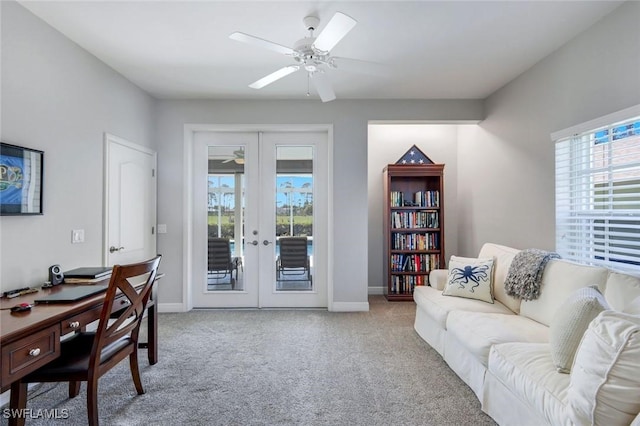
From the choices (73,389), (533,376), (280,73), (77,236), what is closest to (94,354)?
(73,389)

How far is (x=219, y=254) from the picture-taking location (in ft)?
13.2

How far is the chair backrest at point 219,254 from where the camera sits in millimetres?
4008

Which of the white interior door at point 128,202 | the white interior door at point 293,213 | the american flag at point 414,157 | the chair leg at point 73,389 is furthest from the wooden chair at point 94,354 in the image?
the american flag at point 414,157

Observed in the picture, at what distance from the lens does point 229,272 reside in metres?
4.04

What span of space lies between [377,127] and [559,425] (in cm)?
404

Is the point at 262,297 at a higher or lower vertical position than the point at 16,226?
lower

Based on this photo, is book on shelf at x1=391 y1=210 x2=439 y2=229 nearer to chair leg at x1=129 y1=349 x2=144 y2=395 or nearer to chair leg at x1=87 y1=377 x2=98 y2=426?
chair leg at x1=129 y1=349 x2=144 y2=395

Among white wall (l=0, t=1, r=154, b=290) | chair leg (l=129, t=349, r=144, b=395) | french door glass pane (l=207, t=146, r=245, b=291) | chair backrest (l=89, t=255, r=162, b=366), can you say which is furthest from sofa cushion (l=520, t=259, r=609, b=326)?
white wall (l=0, t=1, r=154, b=290)

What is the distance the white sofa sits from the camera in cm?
119

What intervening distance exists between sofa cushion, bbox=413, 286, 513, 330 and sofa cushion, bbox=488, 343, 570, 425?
0.68 meters

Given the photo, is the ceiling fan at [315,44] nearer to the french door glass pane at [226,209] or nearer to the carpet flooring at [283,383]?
the french door glass pane at [226,209]

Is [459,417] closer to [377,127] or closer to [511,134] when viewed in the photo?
[511,134]

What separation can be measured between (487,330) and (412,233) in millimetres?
2481

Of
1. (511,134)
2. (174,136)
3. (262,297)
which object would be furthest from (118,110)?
(511,134)
